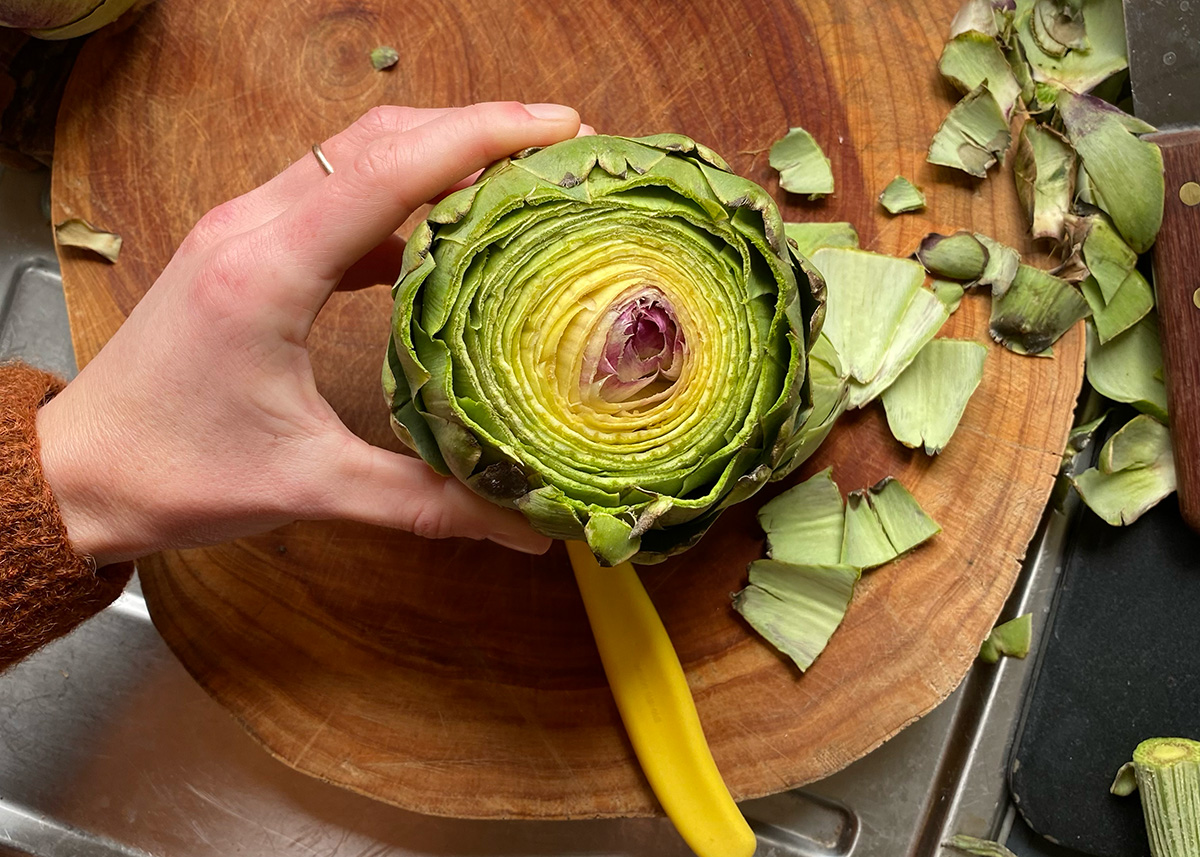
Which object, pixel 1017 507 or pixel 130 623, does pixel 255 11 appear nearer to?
pixel 130 623

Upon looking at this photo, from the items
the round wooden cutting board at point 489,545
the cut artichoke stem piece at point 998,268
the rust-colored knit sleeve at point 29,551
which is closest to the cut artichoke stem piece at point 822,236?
the round wooden cutting board at point 489,545

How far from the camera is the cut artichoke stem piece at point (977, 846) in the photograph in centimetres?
131

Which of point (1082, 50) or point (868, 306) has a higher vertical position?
point (1082, 50)

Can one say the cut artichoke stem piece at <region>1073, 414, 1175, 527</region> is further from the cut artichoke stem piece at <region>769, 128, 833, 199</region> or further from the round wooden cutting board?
the cut artichoke stem piece at <region>769, 128, 833, 199</region>

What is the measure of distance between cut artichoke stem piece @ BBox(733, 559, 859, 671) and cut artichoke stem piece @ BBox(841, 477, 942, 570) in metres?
0.02

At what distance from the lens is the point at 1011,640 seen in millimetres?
1297

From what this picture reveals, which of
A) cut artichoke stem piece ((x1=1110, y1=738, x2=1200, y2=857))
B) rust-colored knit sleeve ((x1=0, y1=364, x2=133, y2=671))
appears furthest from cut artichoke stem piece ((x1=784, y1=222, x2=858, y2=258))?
rust-colored knit sleeve ((x1=0, y1=364, x2=133, y2=671))

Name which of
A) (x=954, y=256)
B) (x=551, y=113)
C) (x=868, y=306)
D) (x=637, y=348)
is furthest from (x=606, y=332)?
(x=954, y=256)

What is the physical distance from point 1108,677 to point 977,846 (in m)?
0.28

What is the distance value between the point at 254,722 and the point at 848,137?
97 centimetres

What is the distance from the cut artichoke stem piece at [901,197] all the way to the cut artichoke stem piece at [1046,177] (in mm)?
119

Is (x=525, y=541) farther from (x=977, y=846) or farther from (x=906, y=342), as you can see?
(x=977, y=846)

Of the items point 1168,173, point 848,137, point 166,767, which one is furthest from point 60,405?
point 1168,173

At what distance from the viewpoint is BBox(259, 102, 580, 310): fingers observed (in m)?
0.90
